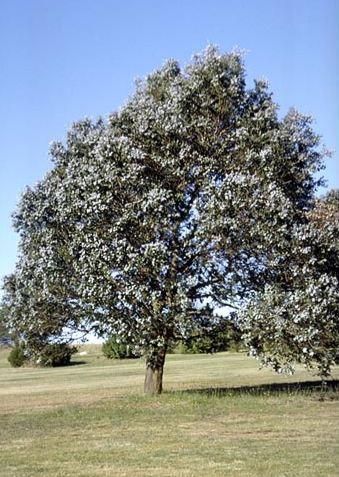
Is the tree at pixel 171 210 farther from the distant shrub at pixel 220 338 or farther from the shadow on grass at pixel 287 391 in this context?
the shadow on grass at pixel 287 391

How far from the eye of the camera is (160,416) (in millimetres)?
17344

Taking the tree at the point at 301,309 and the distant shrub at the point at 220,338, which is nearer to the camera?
the tree at the point at 301,309

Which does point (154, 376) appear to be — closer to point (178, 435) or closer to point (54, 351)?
point (54, 351)

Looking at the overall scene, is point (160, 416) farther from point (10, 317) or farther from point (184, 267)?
point (10, 317)

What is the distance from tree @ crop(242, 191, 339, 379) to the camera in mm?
18500

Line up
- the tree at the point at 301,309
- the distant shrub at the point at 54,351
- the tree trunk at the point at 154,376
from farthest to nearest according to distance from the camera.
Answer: the distant shrub at the point at 54,351, the tree trunk at the point at 154,376, the tree at the point at 301,309

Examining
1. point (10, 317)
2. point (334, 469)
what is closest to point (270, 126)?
point (10, 317)

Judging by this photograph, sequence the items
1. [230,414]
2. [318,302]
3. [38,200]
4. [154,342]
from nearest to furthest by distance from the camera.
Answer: [230,414] < [318,302] < [154,342] < [38,200]

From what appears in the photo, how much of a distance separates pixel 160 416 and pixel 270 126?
339 inches

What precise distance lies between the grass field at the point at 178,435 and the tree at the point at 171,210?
2.33m

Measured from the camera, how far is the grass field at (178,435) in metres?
10.3

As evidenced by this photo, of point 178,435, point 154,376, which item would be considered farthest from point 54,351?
point 178,435

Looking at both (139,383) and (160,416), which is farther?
(139,383)

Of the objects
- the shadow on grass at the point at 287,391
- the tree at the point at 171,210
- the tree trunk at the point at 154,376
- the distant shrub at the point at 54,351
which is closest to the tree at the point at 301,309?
the tree at the point at 171,210
